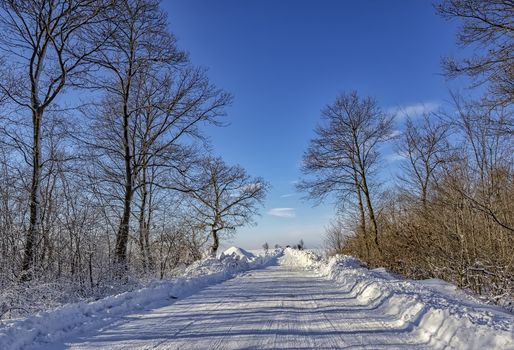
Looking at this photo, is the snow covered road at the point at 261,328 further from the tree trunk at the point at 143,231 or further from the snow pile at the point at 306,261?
the snow pile at the point at 306,261

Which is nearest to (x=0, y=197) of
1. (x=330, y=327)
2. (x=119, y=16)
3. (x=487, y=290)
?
(x=119, y=16)

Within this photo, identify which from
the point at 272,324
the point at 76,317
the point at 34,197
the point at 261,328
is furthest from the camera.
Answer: the point at 34,197

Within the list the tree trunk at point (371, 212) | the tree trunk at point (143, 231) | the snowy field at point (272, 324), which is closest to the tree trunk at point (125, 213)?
the tree trunk at point (143, 231)

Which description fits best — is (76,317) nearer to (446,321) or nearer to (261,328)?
(261,328)

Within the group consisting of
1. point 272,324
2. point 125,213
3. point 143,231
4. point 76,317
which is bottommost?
point 272,324

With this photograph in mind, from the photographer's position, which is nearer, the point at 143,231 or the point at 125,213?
the point at 125,213

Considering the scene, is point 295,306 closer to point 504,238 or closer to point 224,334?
point 224,334

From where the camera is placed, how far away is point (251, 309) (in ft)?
25.6

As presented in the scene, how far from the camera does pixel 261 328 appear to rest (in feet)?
19.6

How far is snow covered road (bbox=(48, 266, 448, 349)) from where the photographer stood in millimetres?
5082

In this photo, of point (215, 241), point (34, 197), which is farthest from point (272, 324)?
point (215, 241)

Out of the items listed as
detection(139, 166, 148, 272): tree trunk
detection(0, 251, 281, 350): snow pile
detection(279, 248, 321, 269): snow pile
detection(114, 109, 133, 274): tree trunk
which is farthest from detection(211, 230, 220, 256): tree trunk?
detection(0, 251, 281, 350): snow pile

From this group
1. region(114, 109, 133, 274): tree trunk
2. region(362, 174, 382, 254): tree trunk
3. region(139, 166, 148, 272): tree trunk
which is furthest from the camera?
region(362, 174, 382, 254): tree trunk

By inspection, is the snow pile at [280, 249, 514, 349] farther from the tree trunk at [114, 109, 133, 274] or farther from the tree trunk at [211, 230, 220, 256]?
the tree trunk at [211, 230, 220, 256]
